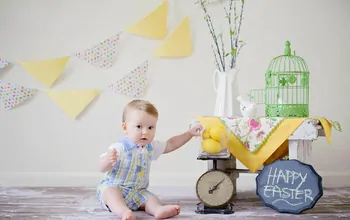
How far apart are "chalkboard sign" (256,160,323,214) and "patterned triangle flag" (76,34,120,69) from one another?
1.37m

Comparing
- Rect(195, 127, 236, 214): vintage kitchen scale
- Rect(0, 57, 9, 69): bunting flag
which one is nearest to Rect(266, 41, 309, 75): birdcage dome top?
Rect(195, 127, 236, 214): vintage kitchen scale

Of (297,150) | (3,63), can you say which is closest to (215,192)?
(297,150)

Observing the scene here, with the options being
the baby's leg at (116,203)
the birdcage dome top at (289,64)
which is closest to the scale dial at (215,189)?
the baby's leg at (116,203)

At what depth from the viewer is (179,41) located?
331 cm

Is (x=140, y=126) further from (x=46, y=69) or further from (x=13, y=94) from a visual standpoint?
(x=13, y=94)

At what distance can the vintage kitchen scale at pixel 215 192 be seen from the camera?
2396 millimetres

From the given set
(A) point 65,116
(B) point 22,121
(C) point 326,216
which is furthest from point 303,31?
(B) point 22,121

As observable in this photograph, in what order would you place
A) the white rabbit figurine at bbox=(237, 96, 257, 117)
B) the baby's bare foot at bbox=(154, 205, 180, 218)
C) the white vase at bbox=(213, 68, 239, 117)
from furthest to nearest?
the white vase at bbox=(213, 68, 239, 117), the white rabbit figurine at bbox=(237, 96, 257, 117), the baby's bare foot at bbox=(154, 205, 180, 218)

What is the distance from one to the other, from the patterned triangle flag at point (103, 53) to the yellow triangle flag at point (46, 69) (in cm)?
16

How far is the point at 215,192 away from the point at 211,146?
0.22 meters

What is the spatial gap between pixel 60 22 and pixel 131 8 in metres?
0.49

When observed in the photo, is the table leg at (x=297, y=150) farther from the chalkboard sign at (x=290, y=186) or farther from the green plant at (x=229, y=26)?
the green plant at (x=229, y=26)

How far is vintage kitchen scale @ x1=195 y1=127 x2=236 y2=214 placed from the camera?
2396mm

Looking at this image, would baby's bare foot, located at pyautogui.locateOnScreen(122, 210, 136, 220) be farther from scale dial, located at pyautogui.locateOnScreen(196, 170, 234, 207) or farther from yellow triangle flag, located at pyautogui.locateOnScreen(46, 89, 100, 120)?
yellow triangle flag, located at pyautogui.locateOnScreen(46, 89, 100, 120)
